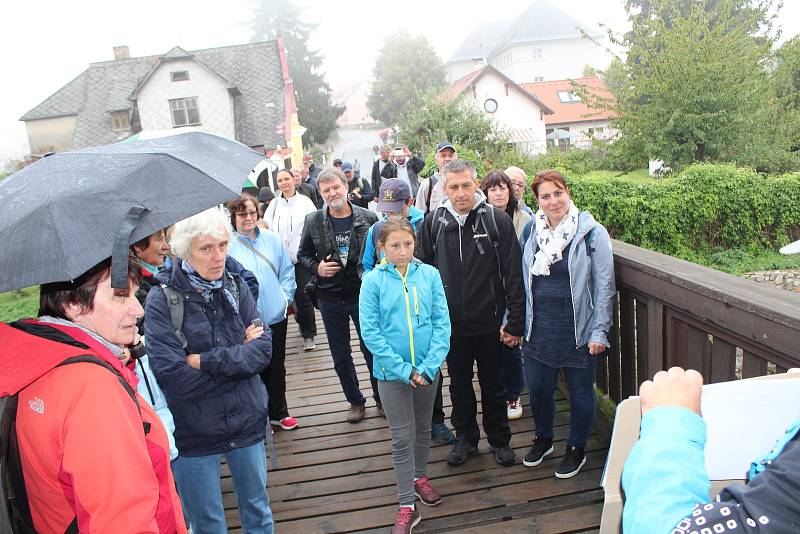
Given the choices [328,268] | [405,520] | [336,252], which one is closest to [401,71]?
[336,252]

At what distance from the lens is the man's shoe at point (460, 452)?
3.93 metres

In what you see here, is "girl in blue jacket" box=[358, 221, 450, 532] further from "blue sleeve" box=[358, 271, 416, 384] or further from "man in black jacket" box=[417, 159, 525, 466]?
"man in black jacket" box=[417, 159, 525, 466]

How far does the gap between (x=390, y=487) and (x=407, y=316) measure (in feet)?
3.98

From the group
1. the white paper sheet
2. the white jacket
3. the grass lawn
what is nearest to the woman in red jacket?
the white paper sheet

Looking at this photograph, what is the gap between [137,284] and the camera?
188 cm

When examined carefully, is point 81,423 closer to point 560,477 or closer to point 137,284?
point 137,284

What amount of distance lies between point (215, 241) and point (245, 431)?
88cm

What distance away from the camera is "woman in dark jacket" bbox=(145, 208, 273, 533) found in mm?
2652

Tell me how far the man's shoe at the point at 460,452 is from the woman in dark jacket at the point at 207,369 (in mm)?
1455

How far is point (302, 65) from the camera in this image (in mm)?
49250

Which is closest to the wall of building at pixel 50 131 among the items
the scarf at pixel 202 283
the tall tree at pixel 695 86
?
the tall tree at pixel 695 86

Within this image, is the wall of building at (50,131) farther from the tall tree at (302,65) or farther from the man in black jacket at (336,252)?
the man in black jacket at (336,252)

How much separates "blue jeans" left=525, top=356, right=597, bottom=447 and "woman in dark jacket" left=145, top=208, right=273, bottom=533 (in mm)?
1713

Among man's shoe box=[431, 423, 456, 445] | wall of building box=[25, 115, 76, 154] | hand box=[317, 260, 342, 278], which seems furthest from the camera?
wall of building box=[25, 115, 76, 154]
